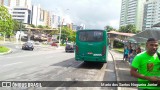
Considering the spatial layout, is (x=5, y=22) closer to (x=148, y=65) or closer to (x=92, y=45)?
(x=92, y=45)

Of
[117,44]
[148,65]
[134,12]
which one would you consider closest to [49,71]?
[148,65]

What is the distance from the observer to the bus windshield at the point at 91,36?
834 inches

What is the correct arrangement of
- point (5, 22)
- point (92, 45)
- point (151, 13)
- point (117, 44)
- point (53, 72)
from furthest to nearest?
A: point (151, 13) < point (117, 44) < point (5, 22) < point (92, 45) < point (53, 72)

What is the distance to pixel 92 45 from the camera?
2109cm

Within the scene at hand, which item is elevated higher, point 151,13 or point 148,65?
point 151,13

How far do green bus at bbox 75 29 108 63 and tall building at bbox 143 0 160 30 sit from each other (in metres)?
150

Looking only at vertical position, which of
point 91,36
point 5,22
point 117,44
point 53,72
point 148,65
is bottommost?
point 117,44

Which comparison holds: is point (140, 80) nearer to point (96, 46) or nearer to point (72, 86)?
point (72, 86)

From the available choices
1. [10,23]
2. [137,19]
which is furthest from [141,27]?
[10,23]

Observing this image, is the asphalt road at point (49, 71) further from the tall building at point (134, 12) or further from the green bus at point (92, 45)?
the tall building at point (134, 12)

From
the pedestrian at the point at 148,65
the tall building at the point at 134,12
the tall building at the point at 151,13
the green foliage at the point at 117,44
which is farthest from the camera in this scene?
the tall building at the point at 134,12

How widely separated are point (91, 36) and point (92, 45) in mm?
762

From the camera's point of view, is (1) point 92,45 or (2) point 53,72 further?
(1) point 92,45

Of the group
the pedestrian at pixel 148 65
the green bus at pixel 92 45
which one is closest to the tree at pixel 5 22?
the green bus at pixel 92 45
